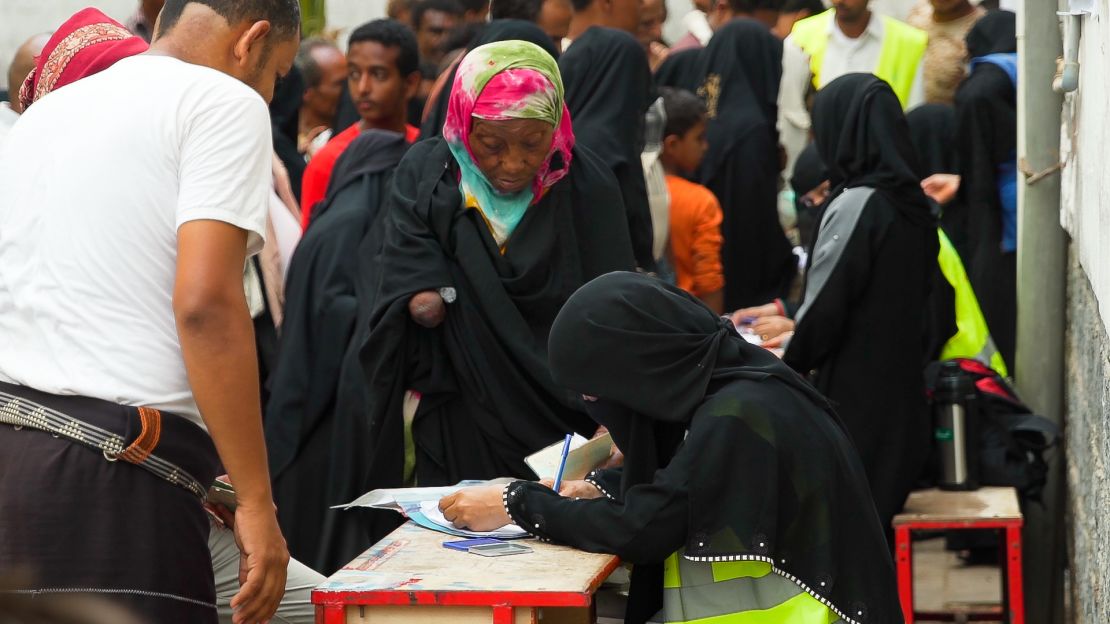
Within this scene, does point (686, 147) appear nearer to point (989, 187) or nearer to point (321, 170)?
point (989, 187)

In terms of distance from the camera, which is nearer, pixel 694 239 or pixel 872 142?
pixel 872 142

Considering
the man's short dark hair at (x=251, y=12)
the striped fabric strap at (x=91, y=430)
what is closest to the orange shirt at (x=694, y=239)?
the man's short dark hair at (x=251, y=12)

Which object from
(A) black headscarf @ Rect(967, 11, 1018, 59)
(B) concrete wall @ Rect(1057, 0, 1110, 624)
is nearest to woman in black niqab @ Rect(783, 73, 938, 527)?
(B) concrete wall @ Rect(1057, 0, 1110, 624)

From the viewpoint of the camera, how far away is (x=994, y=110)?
20.1 ft

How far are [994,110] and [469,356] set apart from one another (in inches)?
129

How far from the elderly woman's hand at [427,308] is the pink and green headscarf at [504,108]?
228 millimetres

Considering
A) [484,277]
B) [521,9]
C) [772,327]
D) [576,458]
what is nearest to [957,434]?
[772,327]

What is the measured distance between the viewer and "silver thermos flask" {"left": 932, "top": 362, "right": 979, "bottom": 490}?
187 inches

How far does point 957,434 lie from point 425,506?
7.60 ft

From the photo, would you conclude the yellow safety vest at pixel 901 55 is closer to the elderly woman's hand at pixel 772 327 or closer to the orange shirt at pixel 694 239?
the orange shirt at pixel 694 239

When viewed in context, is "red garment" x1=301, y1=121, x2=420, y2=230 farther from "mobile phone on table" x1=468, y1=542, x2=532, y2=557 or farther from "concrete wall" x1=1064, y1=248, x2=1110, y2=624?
"mobile phone on table" x1=468, y1=542, x2=532, y2=557

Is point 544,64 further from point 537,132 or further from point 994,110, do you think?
point 994,110

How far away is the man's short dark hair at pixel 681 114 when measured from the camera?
20.4 feet

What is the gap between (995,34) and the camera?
6625 mm
